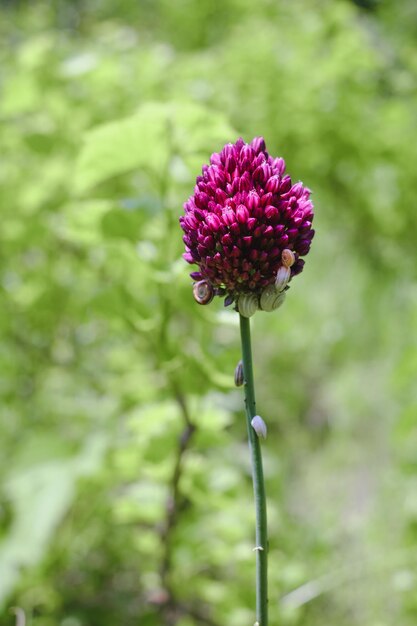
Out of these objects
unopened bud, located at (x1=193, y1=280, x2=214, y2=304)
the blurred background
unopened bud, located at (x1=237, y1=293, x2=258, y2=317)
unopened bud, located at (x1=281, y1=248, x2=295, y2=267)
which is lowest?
unopened bud, located at (x1=237, y1=293, x2=258, y2=317)

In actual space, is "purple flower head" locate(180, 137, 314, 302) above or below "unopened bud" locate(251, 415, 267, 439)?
above

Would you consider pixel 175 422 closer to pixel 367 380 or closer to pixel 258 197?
pixel 258 197

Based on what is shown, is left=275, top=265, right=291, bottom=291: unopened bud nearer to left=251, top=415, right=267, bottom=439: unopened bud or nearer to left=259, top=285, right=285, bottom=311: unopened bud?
left=259, top=285, right=285, bottom=311: unopened bud

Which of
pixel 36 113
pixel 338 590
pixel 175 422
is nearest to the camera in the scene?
pixel 175 422

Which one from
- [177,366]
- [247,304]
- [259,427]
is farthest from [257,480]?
[177,366]

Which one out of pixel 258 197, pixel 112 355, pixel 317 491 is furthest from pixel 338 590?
pixel 258 197

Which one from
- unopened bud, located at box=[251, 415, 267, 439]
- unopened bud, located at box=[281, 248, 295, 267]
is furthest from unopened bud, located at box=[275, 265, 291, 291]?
unopened bud, located at box=[251, 415, 267, 439]

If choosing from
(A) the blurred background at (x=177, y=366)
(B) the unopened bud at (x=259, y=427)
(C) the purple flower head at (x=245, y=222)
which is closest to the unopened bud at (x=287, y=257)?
(C) the purple flower head at (x=245, y=222)
